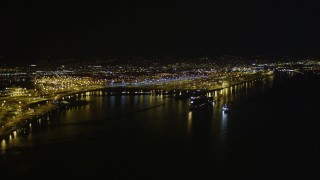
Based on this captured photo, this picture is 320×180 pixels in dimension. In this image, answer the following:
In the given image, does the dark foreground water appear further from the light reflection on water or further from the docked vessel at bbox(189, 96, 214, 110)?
the docked vessel at bbox(189, 96, 214, 110)

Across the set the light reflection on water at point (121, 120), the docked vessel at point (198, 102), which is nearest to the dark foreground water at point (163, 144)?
the light reflection on water at point (121, 120)

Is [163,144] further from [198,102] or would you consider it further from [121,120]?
[198,102]

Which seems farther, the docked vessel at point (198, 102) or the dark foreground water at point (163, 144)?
the docked vessel at point (198, 102)

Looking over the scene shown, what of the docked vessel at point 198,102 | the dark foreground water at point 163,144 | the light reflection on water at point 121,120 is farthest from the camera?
the docked vessel at point 198,102

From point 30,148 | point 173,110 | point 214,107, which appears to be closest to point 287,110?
point 214,107

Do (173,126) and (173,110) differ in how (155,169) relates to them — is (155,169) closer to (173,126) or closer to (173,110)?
(173,126)

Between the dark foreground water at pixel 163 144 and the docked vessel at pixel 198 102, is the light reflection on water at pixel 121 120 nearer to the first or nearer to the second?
the dark foreground water at pixel 163 144

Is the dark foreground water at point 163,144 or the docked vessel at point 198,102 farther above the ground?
the docked vessel at point 198,102
